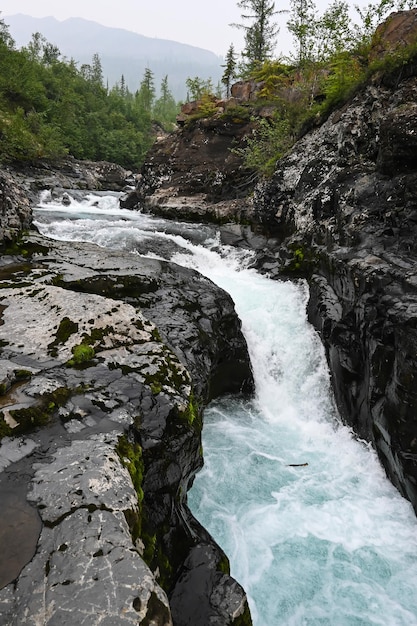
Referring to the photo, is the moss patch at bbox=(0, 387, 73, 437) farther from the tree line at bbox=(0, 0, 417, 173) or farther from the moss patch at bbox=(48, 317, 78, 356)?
the tree line at bbox=(0, 0, 417, 173)

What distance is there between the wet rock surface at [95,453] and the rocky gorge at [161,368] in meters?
0.01

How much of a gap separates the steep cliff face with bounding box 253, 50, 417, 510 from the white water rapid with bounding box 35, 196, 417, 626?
0.53 meters

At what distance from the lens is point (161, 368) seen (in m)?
4.82

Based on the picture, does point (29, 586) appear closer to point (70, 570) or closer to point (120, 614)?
point (70, 570)

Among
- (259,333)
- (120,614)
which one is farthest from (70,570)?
(259,333)

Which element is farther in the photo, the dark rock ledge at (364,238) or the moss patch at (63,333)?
the dark rock ledge at (364,238)

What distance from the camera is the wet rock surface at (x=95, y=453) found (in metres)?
2.21

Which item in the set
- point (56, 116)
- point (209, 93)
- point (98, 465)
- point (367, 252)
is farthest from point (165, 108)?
point (98, 465)

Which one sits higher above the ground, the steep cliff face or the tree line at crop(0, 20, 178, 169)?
the tree line at crop(0, 20, 178, 169)

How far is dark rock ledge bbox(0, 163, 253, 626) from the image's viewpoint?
7.27 ft

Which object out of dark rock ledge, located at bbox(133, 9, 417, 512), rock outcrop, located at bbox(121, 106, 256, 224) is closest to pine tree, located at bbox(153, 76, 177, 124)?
rock outcrop, located at bbox(121, 106, 256, 224)

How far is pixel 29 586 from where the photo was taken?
2.16 metres

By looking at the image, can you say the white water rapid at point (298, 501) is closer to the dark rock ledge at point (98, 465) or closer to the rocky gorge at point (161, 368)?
the rocky gorge at point (161, 368)

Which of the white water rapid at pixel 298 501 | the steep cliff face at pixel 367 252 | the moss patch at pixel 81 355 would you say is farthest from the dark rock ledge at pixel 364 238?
the moss patch at pixel 81 355
